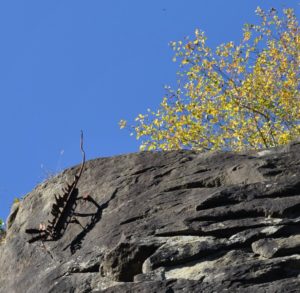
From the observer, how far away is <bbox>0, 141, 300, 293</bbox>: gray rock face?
8.56 m

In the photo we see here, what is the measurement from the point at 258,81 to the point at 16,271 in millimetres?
17337

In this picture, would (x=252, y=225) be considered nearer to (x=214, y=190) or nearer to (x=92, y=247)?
(x=214, y=190)

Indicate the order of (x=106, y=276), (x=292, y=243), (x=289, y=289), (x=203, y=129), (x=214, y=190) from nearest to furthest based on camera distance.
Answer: (x=289, y=289), (x=292, y=243), (x=106, y=276), (x=214, y=190), (x=203, y=129)

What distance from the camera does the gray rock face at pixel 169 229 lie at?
8.56 m

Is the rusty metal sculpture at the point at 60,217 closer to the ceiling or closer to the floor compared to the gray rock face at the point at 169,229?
closer to the ceiling

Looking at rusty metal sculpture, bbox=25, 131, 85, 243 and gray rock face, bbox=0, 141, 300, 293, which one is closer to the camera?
gray rock face, bbox=0, 141, 300, 293

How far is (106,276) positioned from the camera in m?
9.34

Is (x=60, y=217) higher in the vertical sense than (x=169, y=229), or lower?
higher

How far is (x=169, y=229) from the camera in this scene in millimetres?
9453

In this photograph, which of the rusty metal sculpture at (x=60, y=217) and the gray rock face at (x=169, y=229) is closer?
the gray rock face at (x=169, y=229)

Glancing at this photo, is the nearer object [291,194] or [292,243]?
[292,243]

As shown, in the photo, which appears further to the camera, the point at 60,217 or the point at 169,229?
the point at 60,217

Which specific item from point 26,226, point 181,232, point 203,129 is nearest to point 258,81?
point 203,129

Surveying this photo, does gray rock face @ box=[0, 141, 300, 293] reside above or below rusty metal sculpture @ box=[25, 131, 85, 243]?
below
